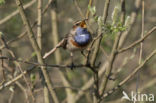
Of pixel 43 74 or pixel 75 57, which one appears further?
pixel 75 57

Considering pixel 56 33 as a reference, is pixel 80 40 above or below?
below

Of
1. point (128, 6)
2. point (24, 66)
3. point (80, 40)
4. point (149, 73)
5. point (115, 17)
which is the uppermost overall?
point (128, 6)

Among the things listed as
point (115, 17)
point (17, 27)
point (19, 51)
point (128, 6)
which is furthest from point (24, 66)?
point (115, 17)

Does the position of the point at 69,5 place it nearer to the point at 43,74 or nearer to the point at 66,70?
the point at 66,70

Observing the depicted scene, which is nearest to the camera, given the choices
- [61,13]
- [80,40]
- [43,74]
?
[43,74]

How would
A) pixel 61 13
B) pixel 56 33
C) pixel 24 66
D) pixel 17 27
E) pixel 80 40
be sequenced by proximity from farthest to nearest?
pixel 24 66, pixel 17 27, pixel 61 13, pixel 56 33, pixel 80 40

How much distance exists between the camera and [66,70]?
5777 mm

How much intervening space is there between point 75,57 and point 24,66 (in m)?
1.33

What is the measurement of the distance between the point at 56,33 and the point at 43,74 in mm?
1663

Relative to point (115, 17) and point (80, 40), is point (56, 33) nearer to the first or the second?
point (80, 40)

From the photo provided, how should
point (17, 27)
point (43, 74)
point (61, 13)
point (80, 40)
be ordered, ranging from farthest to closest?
point (17, 27) < point (61, 13) < point (80, 40) < point (43, 74)

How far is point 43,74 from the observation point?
344 centimetres

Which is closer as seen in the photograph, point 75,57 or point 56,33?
point 56,33

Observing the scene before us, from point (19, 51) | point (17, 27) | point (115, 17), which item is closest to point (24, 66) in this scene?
point (19, 51)
